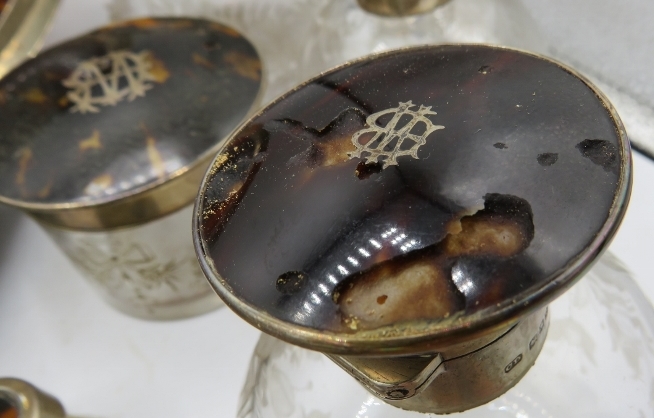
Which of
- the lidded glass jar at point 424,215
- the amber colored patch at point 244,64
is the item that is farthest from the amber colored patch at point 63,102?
the lidded glass jar at point 424,215

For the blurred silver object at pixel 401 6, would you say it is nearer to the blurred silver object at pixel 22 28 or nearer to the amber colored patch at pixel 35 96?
the amber colored patch at pixel 35 96

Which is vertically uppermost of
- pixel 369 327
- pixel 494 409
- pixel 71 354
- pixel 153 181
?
pixel 369 327

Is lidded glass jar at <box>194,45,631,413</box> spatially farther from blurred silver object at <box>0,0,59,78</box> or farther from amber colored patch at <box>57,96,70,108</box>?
blurred silver object at <box>0,0,59,78</box>

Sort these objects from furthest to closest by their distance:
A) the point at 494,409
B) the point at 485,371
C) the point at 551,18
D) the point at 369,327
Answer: the point at 551,18 → the point at 494,409 → the point at 485,371 → the point at 369,327

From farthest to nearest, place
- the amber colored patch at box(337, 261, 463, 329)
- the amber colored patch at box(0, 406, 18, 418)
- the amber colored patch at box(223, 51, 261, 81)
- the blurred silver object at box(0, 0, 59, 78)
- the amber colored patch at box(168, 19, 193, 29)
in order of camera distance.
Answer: the blurred silver object at box(0, 0, 59, 78) → the amber colored patch at box(168, 19, 193, 29) → the amber colored patch at box(223, 51, 261, 81) → the amber colored patch at box(0, 406, 18, 418) → the amber colored patch at box(337, 261, 463, 329)

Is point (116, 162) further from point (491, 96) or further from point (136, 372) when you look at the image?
point (491, 96)

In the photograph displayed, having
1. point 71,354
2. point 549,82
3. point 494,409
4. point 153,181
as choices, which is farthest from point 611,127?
point 71,354

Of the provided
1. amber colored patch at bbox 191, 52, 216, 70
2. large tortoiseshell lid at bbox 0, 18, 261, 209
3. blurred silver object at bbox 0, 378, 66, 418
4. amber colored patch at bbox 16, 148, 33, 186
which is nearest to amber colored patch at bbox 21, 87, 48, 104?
large tortoiseshell lid at bbox 0, 18, 261, 209
